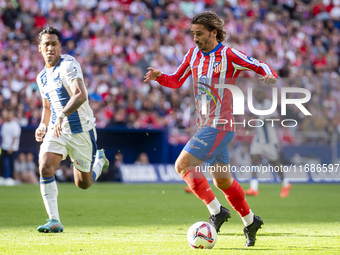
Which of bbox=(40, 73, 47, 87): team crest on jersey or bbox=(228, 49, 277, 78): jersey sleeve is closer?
bbox=(228, 49, 277, 78): jersey sleeve

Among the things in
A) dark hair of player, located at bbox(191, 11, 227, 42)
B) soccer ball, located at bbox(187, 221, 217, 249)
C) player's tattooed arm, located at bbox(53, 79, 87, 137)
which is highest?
dark hair of player, located at bbox(191, 11, 227, 42)

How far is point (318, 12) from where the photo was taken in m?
26.0

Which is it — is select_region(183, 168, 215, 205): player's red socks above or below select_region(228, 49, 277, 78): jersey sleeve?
below

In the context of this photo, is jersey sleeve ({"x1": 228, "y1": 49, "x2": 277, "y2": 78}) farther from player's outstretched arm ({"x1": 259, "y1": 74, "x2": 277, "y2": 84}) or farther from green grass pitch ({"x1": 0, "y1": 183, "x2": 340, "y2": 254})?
green grass pitch ({"x1": 0, "y1": 183, "x2": 340, "y2": 254})

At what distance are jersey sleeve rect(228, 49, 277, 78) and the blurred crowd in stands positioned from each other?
11678 millimetres

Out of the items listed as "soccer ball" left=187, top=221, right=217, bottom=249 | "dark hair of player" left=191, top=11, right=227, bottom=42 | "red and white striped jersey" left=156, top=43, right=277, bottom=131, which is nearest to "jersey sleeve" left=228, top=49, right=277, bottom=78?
"red and white striped jersey" left=156, top=43, right=277, bottom=131

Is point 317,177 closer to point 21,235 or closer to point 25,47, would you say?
point 25,47

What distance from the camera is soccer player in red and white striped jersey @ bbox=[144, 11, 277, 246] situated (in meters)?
6.25

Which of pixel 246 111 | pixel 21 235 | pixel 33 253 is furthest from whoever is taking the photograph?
pixel 246 111

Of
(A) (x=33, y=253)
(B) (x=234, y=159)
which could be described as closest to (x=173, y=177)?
(B) (x=234, y=159)

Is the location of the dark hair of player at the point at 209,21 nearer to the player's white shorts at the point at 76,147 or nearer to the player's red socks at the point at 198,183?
the player's red socks at the point at 198,183

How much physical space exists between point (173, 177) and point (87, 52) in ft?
18.1

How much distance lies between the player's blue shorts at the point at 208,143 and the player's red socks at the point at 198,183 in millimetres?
173

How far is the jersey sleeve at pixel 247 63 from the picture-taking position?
6.23 metres
